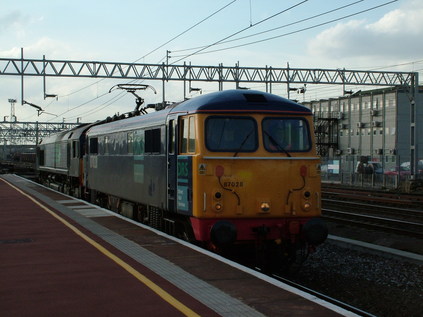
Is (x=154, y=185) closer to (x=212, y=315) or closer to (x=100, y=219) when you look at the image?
(x=100, y=219)

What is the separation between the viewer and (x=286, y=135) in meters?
11.3

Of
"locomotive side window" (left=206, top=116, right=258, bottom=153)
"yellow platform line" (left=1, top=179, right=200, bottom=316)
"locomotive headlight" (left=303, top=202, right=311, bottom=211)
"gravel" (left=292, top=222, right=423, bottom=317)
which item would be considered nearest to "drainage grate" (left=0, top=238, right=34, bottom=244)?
"yellow platform line" (left=1, top=179, right=200, bottom=316)

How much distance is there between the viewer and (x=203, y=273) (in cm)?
898

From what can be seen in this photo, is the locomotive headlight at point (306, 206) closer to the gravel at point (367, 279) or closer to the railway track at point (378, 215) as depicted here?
the gravel at point (367, 279)

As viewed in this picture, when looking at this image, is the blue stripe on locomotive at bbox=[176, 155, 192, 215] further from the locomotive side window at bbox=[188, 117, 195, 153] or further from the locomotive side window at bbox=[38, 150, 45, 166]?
the locomotive side window at bbox=[38, 150, 45, 166]

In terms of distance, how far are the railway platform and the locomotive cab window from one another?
2.45m

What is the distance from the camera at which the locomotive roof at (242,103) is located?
36.0 ft

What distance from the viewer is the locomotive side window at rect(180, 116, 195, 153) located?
1106cm

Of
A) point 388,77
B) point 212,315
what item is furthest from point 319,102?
point 212,315

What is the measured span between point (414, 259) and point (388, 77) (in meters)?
35.9

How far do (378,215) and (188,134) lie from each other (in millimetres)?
11829

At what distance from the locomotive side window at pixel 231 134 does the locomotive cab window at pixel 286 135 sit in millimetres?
266

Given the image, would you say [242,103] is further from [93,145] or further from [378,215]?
[93,145]

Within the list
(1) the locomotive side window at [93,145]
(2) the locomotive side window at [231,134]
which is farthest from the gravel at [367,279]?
(1) the locomotive side window at [93,145]
